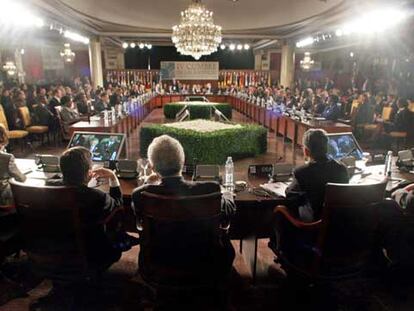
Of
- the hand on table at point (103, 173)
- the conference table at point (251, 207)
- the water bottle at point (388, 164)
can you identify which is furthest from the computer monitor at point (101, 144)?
the water bottle at point (388, 164)

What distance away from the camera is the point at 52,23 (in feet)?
29.7

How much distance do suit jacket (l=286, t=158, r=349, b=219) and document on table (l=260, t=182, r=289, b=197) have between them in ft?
1.19

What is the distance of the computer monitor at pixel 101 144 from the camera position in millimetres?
3408

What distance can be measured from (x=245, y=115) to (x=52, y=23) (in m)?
7.46

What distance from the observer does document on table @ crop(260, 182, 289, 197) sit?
2.68m

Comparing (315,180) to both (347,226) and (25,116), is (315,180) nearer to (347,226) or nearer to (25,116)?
(347,226)

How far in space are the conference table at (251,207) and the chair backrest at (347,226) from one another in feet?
1.64

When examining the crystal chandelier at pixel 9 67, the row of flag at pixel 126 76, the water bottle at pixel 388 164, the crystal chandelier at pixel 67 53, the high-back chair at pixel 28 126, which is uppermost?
the crystal chandelier at pixel 67 53

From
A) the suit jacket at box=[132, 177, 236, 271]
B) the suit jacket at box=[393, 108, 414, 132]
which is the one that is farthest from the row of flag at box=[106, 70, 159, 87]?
the suit jacket at box=[132, 177, 236, 271]

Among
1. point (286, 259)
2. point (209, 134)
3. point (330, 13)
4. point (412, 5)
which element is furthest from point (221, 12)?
point (286, 259)

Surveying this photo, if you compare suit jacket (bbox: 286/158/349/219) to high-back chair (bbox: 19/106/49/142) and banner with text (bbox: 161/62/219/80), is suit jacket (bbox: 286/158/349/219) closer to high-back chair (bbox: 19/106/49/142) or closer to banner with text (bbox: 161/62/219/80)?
high-back chair (bbox: 19/106/49/142)

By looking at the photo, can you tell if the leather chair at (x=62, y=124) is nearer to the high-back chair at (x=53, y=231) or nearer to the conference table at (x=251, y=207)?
the conference table at (x=251, y=207)

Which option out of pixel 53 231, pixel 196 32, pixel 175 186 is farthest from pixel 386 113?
pixel 53 231

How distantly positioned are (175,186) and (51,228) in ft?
2.45
